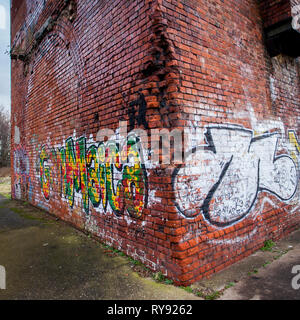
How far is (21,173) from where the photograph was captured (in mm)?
8133

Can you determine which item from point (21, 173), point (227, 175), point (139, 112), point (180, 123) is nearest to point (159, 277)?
point (227, 175)

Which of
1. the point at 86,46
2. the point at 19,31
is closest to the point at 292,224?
the point at 86,46

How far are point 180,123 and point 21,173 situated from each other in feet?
24.4

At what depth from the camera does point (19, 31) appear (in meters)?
7.93

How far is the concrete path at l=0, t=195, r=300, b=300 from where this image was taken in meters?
2.41

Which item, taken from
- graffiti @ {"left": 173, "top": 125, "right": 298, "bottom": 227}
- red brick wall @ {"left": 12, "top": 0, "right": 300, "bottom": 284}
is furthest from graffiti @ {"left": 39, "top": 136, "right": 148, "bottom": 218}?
graffiti @ {"left": 173, "top": 125, "right": 298, "bottom": 227}

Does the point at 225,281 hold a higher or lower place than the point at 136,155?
A: lower

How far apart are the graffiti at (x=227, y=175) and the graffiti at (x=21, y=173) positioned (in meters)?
6.46

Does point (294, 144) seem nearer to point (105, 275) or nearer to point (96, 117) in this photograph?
point (96, 117)

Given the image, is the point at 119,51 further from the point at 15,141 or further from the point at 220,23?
the point at 15,141

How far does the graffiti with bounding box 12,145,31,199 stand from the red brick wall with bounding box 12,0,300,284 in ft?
9.33

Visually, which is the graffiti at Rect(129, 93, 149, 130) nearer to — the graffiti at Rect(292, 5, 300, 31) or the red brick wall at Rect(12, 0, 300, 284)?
the red brick wall at Rect(12, 0, 300, 284)

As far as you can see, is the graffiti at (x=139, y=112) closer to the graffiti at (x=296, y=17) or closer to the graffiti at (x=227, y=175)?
the graffiti at (x=227, y=175)

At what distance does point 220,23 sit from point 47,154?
4918 millimetres
